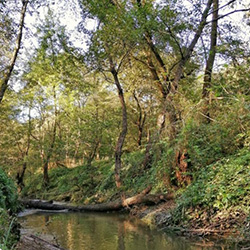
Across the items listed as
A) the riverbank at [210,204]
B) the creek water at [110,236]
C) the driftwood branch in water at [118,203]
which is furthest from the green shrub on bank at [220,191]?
the driftwood branch in water at [118,203]

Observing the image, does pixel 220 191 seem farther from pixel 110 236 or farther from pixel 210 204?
pixel 110 236

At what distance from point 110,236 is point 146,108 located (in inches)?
648

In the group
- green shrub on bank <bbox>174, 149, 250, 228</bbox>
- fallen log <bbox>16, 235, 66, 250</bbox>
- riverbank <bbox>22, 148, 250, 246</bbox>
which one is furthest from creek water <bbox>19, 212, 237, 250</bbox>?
fallen log <bbox>16, 235, 66, 250</bbox>

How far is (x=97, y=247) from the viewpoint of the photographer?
6516 mm

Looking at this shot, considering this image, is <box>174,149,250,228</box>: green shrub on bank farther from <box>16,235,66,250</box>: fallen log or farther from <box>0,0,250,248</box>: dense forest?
<box>16,235,66,250</box>: fallen log

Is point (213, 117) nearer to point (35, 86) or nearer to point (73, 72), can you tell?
point (73, 72)

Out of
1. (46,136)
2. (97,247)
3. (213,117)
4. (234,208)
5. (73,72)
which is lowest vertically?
(97,247)

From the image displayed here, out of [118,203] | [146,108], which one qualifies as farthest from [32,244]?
[146,108]

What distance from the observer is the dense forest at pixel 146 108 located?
26.0ft

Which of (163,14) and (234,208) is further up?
(163,14)

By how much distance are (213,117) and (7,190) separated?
253 inches

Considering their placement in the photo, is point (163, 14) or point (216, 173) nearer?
point (216, 173)

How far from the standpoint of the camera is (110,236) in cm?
764

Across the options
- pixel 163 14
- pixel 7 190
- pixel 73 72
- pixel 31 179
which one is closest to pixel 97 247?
pixel 7 190
